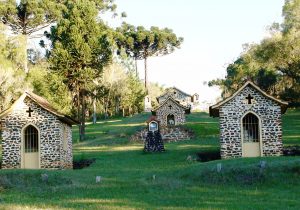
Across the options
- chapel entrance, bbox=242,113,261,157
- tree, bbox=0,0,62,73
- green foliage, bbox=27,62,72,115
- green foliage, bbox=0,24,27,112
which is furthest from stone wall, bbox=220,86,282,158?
tree, bbox=0,0,62,73

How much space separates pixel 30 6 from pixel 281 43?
3132 cm

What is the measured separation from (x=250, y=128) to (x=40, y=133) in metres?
13.4

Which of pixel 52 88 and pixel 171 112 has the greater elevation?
pixel 52 88

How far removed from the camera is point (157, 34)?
255 ft

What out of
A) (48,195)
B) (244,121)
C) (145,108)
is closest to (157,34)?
(145,108)

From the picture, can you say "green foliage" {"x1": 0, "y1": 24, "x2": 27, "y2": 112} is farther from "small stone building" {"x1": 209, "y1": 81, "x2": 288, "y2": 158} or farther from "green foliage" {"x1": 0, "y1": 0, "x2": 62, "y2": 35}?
"small stone building" {"x1": 209, "y1": 81, "x2": 288, "y2": 158}

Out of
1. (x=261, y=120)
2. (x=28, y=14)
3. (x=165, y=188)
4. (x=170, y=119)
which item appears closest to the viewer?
(x=165, y=188)

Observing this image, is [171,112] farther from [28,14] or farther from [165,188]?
[165,188]

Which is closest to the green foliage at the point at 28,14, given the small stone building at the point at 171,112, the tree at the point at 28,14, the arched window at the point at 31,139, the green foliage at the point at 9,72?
the tree at the point at 28,14

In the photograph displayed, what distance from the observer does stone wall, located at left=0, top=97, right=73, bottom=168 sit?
26609 mm

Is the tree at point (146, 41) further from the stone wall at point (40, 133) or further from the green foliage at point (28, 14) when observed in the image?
the stone wall at point (40, 133)

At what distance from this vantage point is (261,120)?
2695 cm

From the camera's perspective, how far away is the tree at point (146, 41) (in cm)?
7775

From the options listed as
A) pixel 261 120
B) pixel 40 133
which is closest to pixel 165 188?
pixel 261 120
